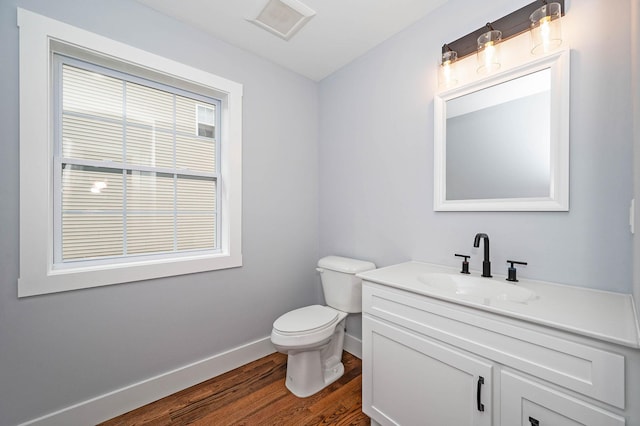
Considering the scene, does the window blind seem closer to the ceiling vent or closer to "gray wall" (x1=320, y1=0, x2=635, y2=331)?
the ceiling vent

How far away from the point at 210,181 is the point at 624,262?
2341 millimetres

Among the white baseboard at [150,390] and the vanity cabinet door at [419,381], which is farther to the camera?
the white baseboard at [150,390]

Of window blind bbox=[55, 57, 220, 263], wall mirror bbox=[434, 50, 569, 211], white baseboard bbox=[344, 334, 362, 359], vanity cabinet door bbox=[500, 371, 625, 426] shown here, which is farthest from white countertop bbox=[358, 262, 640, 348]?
window blind bbox=[55, 57, 220, 263]

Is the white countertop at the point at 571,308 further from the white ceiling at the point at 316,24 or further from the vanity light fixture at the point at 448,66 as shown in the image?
the white ceiling at the point at 316,24

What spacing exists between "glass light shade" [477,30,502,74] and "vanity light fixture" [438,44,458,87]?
0.49 ft

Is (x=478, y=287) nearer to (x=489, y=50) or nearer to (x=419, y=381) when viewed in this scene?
(x=419, y=381)

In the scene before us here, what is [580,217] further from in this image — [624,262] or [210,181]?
[210,181]

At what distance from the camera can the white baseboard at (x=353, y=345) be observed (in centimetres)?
209

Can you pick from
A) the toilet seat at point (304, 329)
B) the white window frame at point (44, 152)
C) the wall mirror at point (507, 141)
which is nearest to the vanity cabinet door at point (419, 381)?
the toilet seat at point (304, 329)

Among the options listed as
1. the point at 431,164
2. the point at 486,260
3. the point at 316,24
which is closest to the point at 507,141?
the point at 431,164

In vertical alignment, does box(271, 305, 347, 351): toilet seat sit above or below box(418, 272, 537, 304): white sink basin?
below

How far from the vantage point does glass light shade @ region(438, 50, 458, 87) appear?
1.52m

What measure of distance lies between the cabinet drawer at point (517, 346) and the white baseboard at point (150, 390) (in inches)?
51.6

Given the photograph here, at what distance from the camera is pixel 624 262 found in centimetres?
105
